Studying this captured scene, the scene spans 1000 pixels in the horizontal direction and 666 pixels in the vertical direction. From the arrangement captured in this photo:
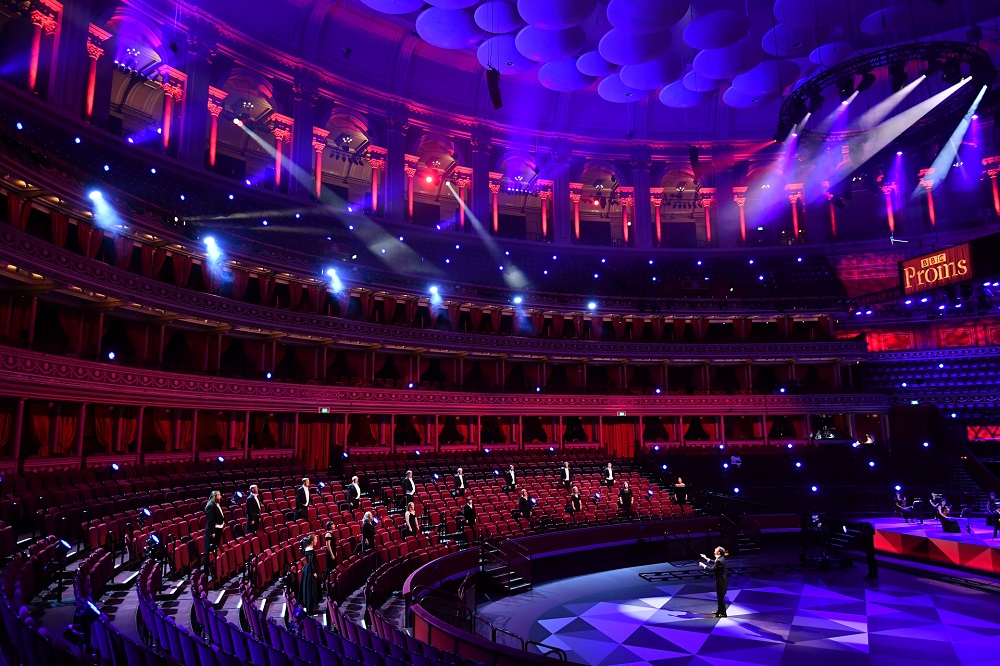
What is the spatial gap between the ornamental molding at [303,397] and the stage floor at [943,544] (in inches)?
354

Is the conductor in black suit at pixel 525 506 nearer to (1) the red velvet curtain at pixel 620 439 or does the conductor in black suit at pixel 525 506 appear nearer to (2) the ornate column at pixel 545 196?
Answer: (1) the red velvet curtain at pixel 620 439

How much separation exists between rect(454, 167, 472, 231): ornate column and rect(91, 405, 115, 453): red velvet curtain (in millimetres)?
15600

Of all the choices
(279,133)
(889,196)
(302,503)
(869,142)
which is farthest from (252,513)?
(889,196)

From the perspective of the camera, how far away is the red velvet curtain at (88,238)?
608 inches

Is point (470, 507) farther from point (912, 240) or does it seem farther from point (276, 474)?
point (912, 240)

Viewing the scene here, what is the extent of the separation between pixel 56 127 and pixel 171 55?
528cm

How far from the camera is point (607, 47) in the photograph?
62.2 feet

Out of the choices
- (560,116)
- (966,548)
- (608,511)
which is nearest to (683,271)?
(560,116)

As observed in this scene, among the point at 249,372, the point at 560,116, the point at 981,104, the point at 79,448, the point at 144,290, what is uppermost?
the point at 560,116

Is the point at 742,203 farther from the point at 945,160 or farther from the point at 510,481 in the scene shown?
the point at 510,481

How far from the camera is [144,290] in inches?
611

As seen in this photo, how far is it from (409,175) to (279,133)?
5.19 m

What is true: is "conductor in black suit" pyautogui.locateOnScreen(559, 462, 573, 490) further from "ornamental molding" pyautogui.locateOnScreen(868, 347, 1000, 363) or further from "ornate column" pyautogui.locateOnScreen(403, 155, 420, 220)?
"ornamental molding" pyautogui.locateOnScreen(868, 347, 1000, 363)

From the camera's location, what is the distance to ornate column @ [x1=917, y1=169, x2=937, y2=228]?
28984 mm
